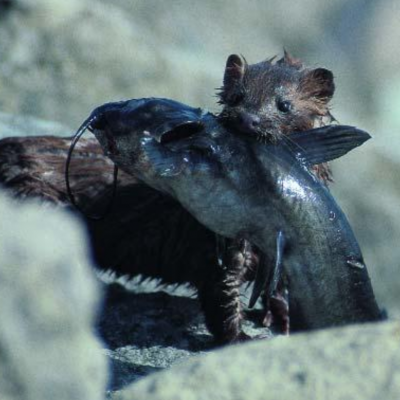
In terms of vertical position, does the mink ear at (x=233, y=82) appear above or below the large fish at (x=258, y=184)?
above

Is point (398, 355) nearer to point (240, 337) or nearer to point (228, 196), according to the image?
point (228, 196)

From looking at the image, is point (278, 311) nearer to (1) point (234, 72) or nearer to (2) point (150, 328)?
(2) point (150, 328)

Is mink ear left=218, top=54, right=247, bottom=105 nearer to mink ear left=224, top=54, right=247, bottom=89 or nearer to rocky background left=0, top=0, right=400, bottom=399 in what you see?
mink ear left=224, top=54, right=247, bottom=89

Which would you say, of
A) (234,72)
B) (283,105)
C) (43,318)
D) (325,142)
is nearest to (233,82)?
(234,72)

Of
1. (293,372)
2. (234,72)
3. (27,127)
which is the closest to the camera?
(293,372)

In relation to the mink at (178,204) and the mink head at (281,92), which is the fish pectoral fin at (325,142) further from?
the mink head at (281,92)

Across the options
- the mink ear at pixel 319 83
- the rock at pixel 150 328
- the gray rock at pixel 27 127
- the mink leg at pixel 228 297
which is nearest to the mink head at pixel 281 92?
the mink ear at pixel 319 83
